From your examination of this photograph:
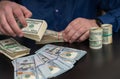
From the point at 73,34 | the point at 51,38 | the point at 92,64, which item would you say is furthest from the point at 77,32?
the point at 92,64

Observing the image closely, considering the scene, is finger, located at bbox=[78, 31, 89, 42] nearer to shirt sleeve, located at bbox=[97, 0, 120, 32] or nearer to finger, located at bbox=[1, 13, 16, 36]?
shirt sleeve, located at bbox=[97, 0, 120, 32]

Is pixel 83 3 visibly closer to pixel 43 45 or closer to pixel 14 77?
pixel 43 45

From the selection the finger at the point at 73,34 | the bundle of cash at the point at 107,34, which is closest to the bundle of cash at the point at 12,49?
the finger at the point at 73,34

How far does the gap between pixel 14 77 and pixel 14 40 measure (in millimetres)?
350

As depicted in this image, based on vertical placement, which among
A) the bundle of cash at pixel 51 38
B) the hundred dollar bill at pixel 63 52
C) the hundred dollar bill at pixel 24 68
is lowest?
the hundred dollar bill at pixel 24 68

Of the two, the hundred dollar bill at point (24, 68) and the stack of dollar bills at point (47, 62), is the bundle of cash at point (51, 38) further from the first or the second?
the hundred dollar bill at point (24, 68)

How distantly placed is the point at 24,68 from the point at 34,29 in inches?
8.2

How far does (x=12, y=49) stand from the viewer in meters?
1.11

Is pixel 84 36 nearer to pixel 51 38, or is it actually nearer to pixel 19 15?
pixel 51 38

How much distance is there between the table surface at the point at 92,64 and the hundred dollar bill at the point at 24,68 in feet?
0.07

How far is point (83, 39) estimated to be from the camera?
45.9 inches

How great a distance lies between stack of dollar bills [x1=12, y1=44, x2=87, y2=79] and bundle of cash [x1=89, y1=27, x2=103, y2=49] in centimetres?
7

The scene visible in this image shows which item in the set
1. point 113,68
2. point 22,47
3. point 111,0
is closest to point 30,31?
point 22,47

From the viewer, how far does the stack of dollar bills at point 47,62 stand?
900 mm
